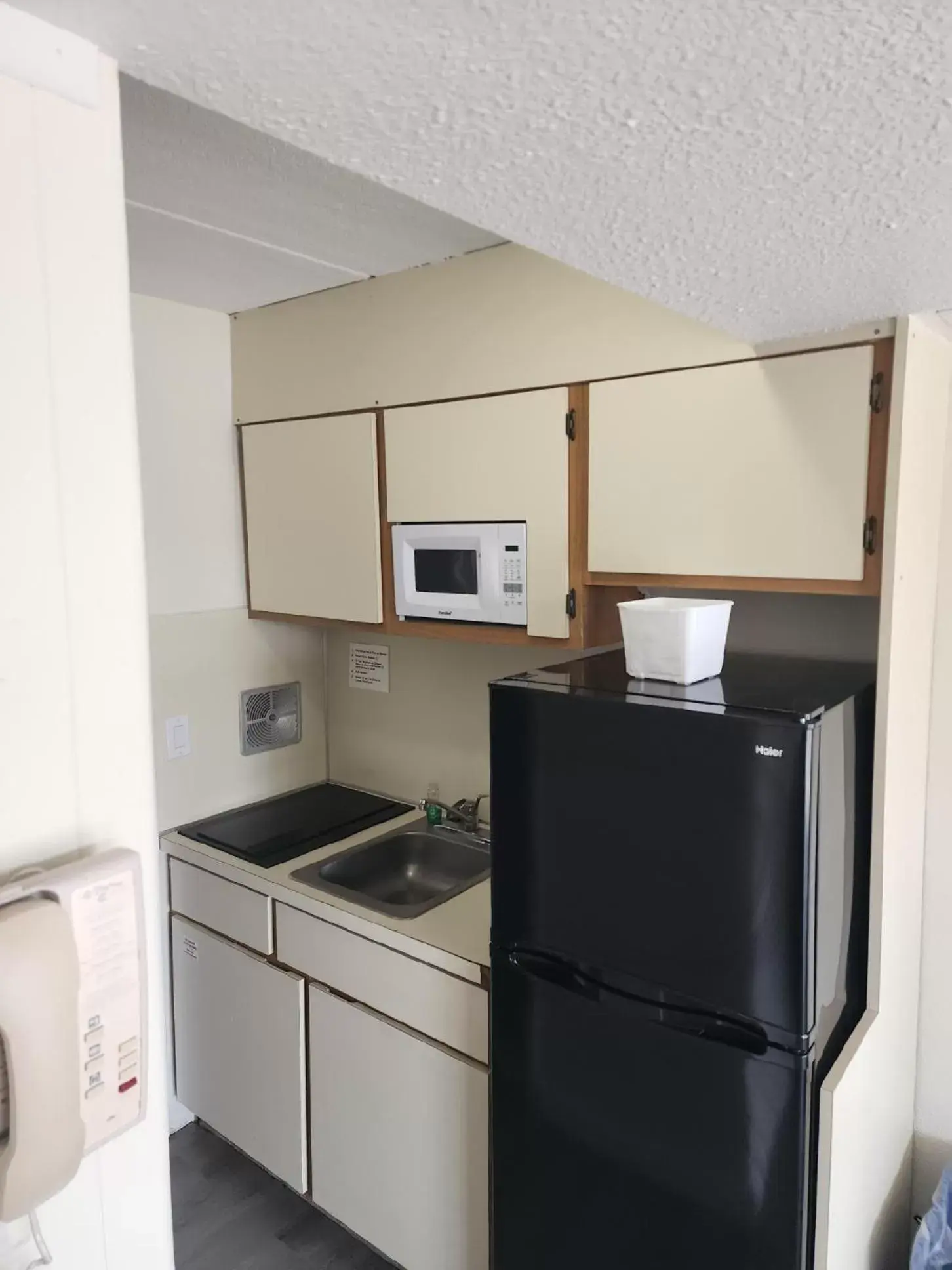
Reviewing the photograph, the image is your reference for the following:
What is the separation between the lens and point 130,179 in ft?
5.07

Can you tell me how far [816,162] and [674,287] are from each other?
44cm

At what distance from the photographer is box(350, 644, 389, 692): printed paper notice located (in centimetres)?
275

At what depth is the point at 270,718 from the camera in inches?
110

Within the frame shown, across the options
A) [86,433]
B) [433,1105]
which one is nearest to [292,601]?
[433,1105]

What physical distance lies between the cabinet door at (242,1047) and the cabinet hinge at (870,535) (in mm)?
1682

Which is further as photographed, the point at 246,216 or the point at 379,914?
the point at 379,914

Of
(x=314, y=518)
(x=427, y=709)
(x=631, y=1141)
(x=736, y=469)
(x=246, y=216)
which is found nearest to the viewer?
(x=631, y=1141)

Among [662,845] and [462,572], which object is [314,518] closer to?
[462,572]

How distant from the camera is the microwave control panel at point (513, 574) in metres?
1.95

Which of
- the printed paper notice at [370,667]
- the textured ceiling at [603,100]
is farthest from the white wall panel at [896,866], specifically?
the printed paper notice at [370,667]

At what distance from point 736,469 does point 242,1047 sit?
198 cm

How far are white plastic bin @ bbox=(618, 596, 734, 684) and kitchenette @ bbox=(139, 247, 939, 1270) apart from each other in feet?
0.12

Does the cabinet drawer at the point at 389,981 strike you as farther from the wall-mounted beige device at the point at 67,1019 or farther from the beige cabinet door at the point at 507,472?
the wall-mounted beige device at the point at 67,1019

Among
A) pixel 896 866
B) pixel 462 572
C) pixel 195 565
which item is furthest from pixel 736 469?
pixel 195 565
